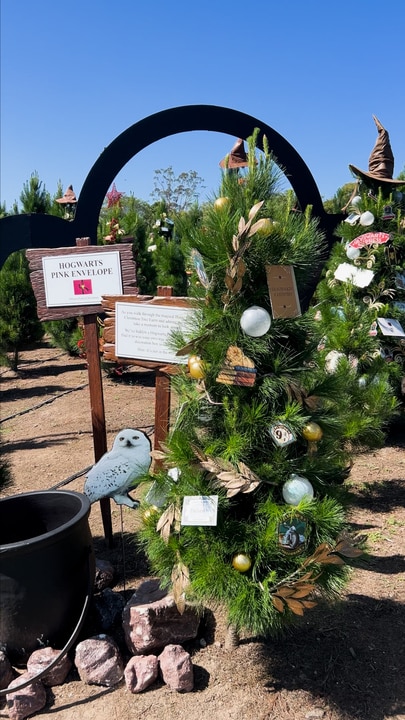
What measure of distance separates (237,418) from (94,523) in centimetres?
202

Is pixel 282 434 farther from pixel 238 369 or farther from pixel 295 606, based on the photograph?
pixel 295 606

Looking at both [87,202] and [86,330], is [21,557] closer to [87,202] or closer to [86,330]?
[86,330]

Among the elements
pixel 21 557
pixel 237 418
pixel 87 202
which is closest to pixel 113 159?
pixel 87 202

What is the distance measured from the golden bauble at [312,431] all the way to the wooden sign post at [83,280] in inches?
55.1

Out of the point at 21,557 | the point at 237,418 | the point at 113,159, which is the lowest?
the point at 21,557

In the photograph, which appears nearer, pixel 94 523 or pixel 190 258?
pixel 190 258

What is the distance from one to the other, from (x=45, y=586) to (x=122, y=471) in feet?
2.03

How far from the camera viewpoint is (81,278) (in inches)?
113

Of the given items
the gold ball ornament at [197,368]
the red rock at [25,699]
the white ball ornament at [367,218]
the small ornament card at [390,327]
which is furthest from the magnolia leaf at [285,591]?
the white ball ornament at [367,218]

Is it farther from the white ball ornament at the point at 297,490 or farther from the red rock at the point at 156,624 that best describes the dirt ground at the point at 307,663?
the white ball ornament at the point at 297,490

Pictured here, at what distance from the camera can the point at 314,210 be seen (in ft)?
12.4

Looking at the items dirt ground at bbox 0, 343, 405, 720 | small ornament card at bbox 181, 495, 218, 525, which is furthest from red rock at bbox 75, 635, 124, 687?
small ornament card at bbox 181, 495, 218, 525

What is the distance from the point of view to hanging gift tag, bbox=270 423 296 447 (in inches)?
70.9

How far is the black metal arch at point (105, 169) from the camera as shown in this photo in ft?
9.72
